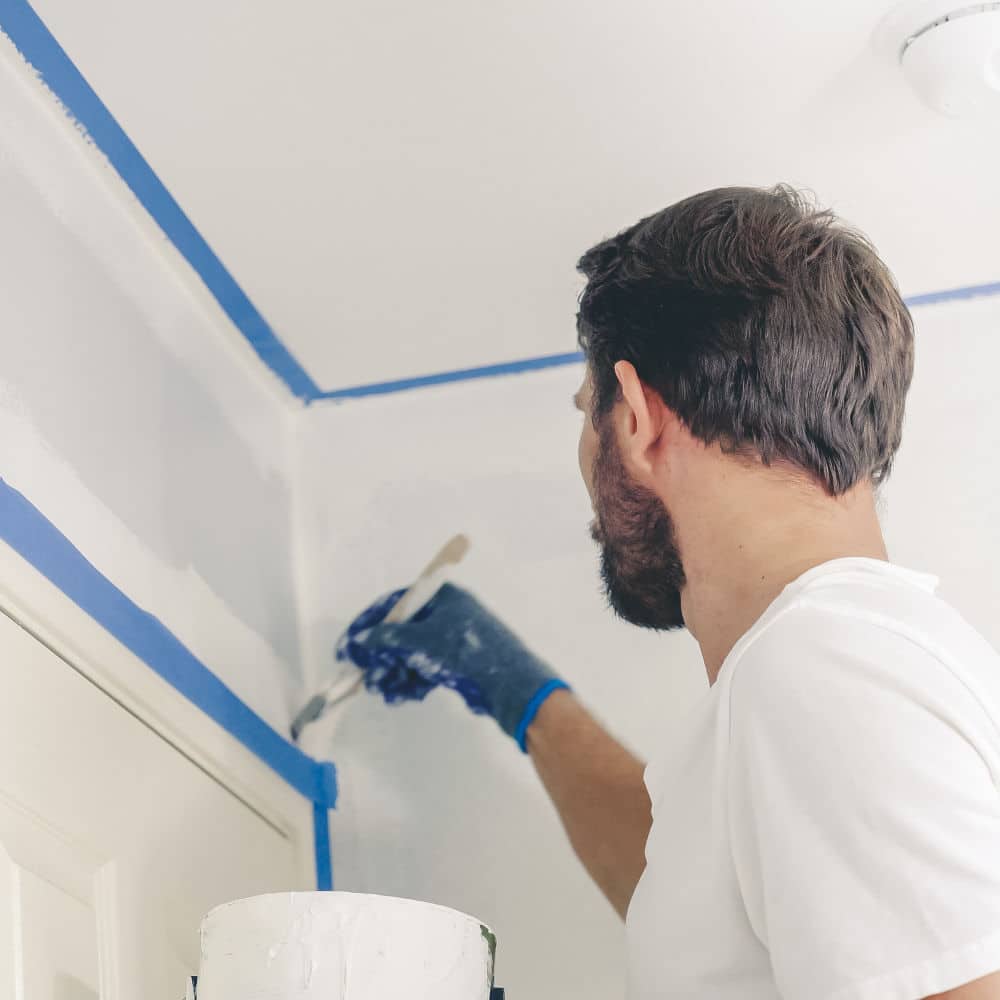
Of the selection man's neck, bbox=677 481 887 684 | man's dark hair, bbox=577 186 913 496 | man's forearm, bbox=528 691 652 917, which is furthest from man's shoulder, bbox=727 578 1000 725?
man's forearm, bbox=528 691 652 917

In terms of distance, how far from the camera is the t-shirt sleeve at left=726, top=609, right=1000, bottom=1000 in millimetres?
806

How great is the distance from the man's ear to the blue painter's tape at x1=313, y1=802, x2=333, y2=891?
0.89 m

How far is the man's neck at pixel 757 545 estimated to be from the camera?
3.89 feet

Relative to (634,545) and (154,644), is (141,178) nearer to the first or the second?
(154,644)

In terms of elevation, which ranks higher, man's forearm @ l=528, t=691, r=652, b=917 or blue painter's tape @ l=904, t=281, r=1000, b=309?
blue painter's tape @ l=904, t=281, r=1000, b=309

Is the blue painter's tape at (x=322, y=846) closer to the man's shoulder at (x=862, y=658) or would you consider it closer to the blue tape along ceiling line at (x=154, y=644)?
the blue tape along ceiling line at (x=154, y=644)

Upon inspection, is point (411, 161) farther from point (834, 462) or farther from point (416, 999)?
point (416, 999)

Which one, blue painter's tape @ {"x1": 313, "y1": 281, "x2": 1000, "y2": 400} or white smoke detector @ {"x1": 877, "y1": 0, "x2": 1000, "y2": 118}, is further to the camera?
blue painter's tape @ {"x1": 313, "y1": 281, "x2": 1000, "y2": 400}

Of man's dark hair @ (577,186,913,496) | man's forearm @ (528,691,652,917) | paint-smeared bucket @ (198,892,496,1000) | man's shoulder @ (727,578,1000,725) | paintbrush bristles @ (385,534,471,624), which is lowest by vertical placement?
man's forearm @ (528,691,652,917)

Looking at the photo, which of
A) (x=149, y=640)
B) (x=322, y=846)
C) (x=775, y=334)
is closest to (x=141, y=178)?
(x=149, y=640)

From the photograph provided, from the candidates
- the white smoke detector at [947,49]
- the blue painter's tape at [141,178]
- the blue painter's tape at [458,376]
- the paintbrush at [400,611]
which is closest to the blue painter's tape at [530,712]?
the paintbrush at [400,611]

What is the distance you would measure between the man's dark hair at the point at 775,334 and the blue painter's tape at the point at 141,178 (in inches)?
28.2

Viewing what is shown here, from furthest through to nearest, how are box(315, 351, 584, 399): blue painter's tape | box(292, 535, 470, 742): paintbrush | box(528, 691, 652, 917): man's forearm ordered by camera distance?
box(315, 351, 584, 399): blue painter's tape < box(292, 535, 470, 742): paintbrush < box(528, 691, 652, 917): man's forearm

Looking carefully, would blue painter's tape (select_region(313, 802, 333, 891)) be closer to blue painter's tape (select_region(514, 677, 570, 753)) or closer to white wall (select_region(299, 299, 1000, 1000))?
white wall (select_region(299, 299, 1000, 1000))
